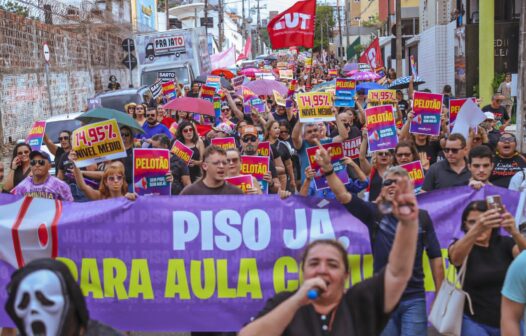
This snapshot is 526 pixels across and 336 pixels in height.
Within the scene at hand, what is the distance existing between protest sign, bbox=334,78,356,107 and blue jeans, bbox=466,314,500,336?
30.9 ft

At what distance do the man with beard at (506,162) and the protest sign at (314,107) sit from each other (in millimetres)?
2531

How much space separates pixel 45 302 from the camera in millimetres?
2875

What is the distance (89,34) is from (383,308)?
3210 centimetres

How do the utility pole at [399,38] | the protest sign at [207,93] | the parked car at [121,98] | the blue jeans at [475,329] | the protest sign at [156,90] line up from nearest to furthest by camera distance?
the blue jeans at [475,329] < the protest sign at [207,93] < the protest sign at [156,90] < the parked car at [121,98] < the utility pole at [399,38]

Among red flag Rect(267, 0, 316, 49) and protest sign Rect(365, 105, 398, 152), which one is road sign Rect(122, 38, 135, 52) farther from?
protest sign Rect(365, 105, 398, 152)

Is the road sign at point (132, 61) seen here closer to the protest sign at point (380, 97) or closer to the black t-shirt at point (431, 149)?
the protest sign at point (380, 97)

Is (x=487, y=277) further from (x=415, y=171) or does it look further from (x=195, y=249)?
(x=415, y=171)

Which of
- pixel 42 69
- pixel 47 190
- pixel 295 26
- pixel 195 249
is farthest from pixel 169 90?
pixel 195 249

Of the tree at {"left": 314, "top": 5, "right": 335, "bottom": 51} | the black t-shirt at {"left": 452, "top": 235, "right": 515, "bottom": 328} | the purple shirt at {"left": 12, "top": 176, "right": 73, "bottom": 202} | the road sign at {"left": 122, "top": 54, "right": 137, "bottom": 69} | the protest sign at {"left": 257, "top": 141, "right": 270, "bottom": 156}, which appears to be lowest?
the black t-shirt at {"left": 452, "top": 235, "right": 515, "bottom": 328}

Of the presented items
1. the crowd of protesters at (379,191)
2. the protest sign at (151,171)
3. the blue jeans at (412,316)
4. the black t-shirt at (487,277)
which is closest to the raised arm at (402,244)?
the crowd of protesters at (379,191)

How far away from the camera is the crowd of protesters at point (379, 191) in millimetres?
3469

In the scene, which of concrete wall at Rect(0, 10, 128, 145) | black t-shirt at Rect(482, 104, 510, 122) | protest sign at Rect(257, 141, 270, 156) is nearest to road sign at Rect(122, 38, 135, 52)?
concrete wall at Rect(0, 10, 128, 145)

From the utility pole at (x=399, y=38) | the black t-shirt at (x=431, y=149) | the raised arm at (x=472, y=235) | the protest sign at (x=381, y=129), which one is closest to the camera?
the raised arm at (x=472, y=235)

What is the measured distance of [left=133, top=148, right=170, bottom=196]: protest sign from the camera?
851cm
